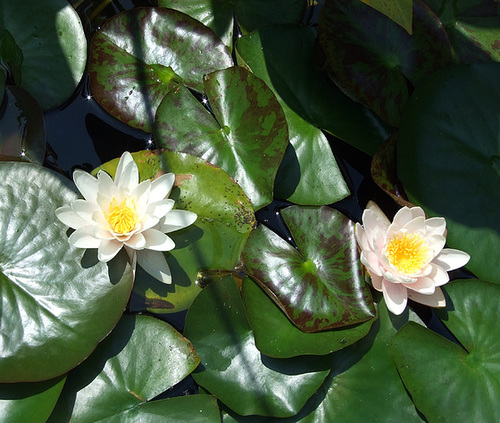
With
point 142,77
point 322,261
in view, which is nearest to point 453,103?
point 322,261

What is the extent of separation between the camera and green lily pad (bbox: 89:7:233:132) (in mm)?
2082

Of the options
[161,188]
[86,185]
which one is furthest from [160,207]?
[86,185]

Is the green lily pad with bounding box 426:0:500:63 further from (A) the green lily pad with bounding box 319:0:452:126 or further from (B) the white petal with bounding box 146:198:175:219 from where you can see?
(B) the white petal with bounding box 146:198:175:219

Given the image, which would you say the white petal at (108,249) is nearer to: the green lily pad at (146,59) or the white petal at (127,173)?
the white petal at (127,173)

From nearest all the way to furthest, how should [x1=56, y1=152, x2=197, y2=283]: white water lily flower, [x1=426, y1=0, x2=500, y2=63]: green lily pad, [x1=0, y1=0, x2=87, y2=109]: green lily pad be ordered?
[x1=56, y1=152, x2=197, y2=283]: white water lily flower < [x1=0, y1=0, x2=87, y2=109]: green lily pad < [x1=426, y1=0, x2=500, y2=63]: green lily pad

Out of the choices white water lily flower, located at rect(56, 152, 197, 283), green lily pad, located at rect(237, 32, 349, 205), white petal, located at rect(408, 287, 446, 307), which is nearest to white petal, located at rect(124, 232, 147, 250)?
white water lily flower, located at rect(56, 152, 197, 283)

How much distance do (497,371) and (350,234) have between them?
0.79 metres

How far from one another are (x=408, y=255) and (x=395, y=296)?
18 centimetres

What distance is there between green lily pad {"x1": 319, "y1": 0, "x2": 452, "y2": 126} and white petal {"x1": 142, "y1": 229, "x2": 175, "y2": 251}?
3.56 ft

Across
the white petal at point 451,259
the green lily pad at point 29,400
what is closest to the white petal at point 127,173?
A: the green lily pad at point 29,400

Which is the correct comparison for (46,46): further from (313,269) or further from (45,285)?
(313,269)

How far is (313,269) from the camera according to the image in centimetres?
190

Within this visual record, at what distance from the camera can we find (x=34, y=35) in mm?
2094

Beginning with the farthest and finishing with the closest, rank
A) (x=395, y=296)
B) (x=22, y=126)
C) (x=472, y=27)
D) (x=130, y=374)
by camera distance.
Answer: (x=472, y=27), (x=22, y=126), (x=395, y=296), (x=130, y=374)
